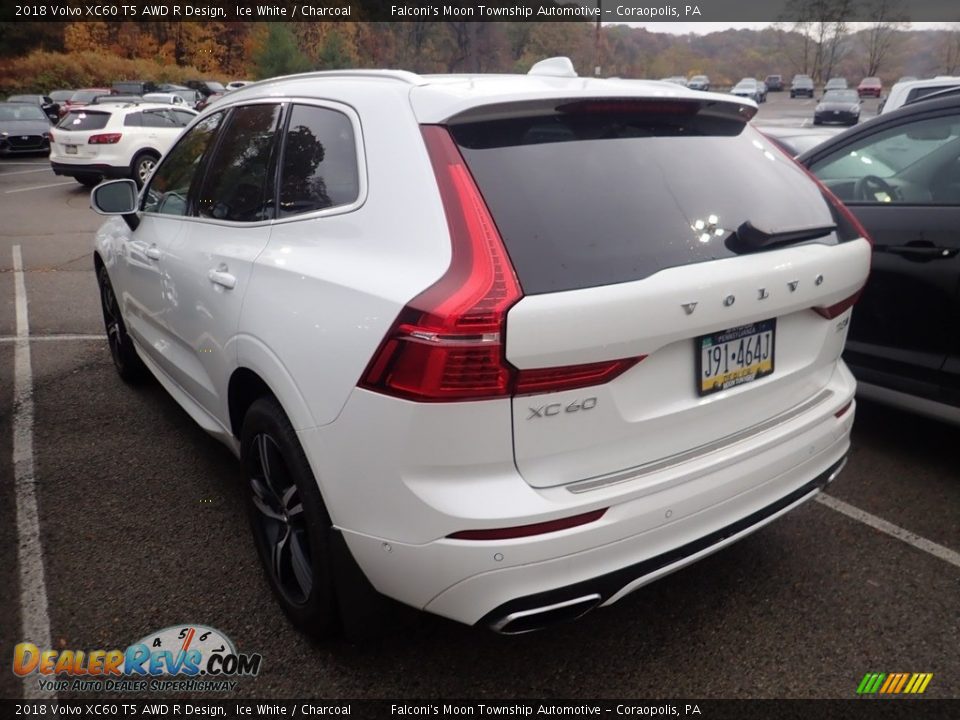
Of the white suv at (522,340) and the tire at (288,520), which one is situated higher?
the white suv at (522,340)

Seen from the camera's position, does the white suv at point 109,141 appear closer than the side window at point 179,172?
No

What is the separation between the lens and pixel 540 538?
1.83 meters

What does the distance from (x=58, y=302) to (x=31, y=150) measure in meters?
18.5

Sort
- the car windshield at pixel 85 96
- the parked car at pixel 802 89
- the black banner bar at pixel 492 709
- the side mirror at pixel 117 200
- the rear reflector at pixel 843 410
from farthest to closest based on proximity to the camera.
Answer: the parked car at pixel 802 89 < the car windshield at pixel 85 96 < the side mirror at pixel 117 200 < the rear reflector at pixel 843 410 < the black banner bar at pixel 492 709

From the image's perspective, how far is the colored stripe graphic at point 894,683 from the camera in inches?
88.3

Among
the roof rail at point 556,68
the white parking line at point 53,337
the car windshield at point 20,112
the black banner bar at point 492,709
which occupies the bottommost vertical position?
the white parking line at point 53,337

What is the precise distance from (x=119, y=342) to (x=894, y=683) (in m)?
4.34

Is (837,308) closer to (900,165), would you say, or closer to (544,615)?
(544,615)

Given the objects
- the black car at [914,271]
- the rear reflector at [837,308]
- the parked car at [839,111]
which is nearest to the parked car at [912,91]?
the black car at [914,271]

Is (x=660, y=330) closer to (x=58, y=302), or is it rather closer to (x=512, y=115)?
(x=512, y=115)

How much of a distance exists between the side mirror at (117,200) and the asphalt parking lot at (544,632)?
1.15 m

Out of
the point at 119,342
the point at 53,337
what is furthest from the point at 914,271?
the point at 53,337

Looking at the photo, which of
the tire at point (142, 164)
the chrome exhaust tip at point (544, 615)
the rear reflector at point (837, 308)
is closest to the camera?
the chrome exhaust tip at point (544, 615)

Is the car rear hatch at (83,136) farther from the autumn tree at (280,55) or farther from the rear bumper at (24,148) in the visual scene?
the autumn tree at (280,55)
